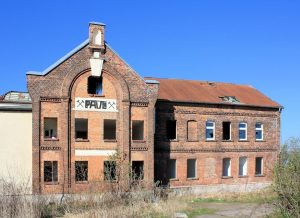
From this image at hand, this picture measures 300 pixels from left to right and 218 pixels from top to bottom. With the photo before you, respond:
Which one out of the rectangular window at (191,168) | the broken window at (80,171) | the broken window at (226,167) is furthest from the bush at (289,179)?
the broken window at (226,167)

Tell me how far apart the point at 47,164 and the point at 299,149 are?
18.6 metres

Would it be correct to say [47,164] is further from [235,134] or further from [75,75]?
[235,134]

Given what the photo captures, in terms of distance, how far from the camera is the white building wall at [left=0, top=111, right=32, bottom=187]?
28.9m

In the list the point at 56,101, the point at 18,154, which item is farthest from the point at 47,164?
the point at 56,101

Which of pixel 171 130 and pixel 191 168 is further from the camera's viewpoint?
pixel 191 168

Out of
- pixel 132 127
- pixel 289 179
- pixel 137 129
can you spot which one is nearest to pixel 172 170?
pixel 137 129

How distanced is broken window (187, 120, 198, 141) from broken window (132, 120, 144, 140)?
444cm

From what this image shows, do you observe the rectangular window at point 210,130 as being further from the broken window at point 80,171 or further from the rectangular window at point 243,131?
the broken window at point 80,171

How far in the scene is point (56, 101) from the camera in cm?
2872

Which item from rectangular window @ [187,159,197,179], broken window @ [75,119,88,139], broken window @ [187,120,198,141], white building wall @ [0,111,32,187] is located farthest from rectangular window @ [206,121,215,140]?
white building wall @ [0,111,32,187]

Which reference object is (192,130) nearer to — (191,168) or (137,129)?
(191,168)

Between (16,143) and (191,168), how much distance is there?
543 inches

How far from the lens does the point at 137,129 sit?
33.0 metres

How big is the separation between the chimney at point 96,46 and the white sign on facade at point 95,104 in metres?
1.77
